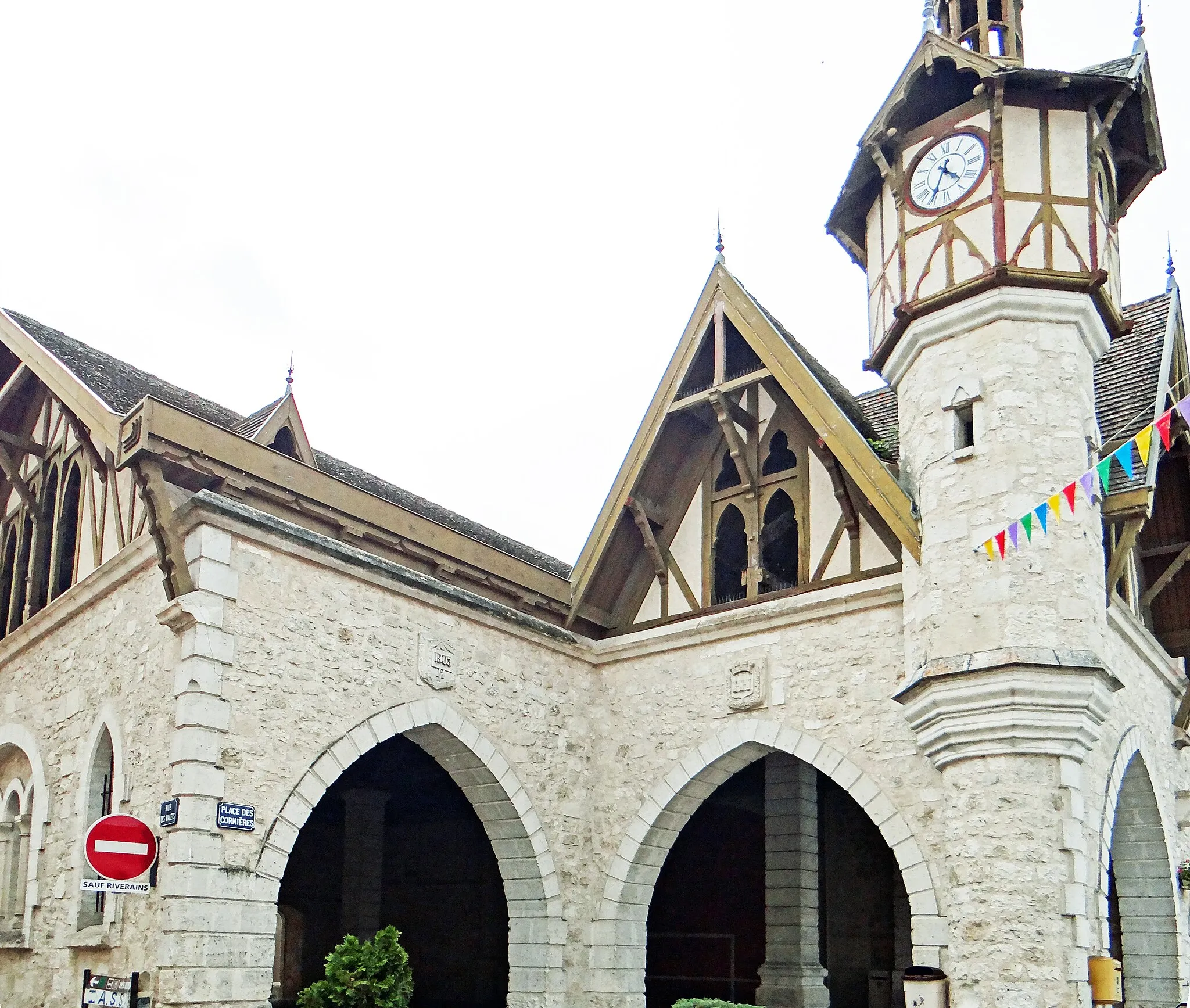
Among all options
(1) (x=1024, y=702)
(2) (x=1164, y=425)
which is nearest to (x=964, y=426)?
(2) (x=1164, y=425)

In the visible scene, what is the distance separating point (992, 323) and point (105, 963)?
8207 mm

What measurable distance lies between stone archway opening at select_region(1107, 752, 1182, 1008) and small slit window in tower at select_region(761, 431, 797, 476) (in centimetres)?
405

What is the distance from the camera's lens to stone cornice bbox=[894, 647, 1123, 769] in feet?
30.8

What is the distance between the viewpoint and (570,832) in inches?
476

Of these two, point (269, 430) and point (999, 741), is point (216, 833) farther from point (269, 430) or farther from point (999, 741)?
point (999, 741)

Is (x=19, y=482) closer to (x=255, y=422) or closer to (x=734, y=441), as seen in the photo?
(x=255, y=422)

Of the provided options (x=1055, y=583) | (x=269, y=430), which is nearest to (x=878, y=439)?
(x=1055, y=583)

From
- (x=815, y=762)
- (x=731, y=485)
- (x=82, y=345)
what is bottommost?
(x=815, y=762)

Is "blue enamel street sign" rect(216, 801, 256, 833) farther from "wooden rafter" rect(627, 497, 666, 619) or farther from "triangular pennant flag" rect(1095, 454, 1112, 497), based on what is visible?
"triangular pennant flag" rect(1095, 454, 1112, 497)

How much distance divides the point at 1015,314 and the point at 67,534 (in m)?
8.68

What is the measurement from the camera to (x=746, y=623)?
38.8 feet

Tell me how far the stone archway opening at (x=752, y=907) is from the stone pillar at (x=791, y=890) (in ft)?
3.19

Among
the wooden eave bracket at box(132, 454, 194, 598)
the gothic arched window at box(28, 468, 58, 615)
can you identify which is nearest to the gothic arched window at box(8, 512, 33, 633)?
the gothic arched window at box(28, 468, 58, 615)

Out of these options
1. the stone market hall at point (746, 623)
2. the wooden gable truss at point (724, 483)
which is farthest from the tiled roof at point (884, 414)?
the wooden gable truss at point (724, 483)
